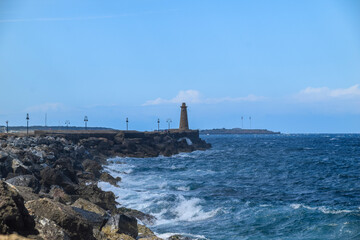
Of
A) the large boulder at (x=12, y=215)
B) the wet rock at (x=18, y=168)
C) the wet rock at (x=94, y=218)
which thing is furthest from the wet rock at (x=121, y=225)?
the wet rock at (x=18, y=168)

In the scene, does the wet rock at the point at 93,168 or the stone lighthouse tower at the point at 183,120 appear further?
the stone lighthouse tower at the point at 183,120

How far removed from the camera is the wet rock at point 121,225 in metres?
7.72

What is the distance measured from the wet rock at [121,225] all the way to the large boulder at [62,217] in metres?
1.61

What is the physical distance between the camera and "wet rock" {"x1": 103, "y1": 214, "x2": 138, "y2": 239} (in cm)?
772

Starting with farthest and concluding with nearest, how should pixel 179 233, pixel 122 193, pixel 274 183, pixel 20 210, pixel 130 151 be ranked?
pixel 130 151 < pixel 274 183 < pixel 122 193 < pixel 179 233 < pixel 20 210

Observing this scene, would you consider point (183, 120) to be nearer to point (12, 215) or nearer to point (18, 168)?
point (18, 168)

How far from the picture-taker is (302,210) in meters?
13.0

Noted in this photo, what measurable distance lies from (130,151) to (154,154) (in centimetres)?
263

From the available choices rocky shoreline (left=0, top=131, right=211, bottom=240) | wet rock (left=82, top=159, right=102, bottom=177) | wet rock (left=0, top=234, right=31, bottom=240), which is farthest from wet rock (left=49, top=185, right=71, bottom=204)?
wet rock (left=82, top=159, right=102, bottom=177)

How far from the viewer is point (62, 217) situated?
19.2 ft

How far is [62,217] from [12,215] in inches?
40.8

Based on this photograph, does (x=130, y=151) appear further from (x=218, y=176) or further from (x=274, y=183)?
(x=274, y=183)

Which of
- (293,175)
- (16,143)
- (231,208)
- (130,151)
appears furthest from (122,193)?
(130,151)

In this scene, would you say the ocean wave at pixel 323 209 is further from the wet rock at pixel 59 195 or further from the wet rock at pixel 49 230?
the wet rock at pixel 49 230
